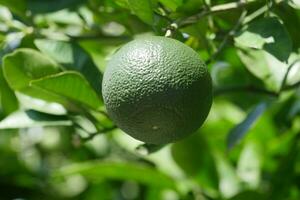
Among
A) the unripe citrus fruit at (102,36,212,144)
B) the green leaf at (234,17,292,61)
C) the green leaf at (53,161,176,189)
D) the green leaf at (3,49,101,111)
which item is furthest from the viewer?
the green leaf at (53,161,176,189)

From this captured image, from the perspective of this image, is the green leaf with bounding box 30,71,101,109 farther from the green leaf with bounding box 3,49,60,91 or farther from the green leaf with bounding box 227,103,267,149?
the green leaf with bounding box 227,103,267,149

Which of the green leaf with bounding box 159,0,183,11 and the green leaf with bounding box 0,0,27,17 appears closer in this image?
the green leaf with bounding box 159,0,183,11

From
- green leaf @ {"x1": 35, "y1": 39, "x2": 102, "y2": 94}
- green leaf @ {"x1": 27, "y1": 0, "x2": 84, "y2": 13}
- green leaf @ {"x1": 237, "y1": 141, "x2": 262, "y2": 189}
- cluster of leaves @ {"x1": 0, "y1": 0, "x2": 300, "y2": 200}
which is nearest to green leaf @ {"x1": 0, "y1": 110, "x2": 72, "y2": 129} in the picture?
cluster of leaves @ {"x1": 0, "y1": 0, "x2": 300, "y2": 200}

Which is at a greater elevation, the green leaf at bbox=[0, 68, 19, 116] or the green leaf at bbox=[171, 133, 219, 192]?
the green leaf at bbox=[0, 68, 19, 116]

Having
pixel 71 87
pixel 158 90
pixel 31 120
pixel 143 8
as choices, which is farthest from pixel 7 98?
pixel 158 90

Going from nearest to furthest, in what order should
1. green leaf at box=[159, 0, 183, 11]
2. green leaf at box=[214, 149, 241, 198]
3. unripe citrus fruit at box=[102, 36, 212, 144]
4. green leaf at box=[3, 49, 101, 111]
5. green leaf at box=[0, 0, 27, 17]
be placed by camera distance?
unripe citrus fruit at box=[102, 36, 212, 144] → green leaf at box=[159, 0, 183, 11] → green leaf at box=[3, 49, 101, 111] → green leaf at box=[0, 0, 27, 17] → green leaf at box=[214, 149, 241, 198]

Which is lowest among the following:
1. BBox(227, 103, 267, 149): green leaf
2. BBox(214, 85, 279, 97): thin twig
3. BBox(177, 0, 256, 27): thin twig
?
BBox(214, 85, 279, 97): thin twig

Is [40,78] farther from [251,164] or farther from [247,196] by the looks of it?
[251,164]
